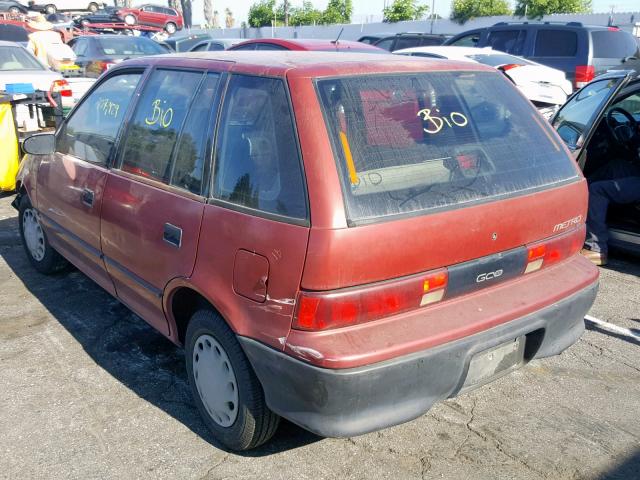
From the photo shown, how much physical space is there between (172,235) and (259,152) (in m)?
0.65

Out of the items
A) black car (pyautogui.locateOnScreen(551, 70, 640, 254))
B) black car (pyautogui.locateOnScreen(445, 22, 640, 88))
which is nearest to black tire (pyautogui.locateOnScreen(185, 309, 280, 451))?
black car (pyautogui.locateOnScreen(551, 70, 640, 254))

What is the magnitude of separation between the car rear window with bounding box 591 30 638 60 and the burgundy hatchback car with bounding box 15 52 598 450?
9.73 meters

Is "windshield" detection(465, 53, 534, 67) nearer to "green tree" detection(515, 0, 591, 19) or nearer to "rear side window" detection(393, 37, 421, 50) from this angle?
"rear side window" detection(393, 37, 421, 50)

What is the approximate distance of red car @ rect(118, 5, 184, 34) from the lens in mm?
33438

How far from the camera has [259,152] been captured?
8.82 ft

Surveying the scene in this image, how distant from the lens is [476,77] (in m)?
3.19

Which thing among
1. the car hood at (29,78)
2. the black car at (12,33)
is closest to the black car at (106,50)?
the car hood at (29,78)

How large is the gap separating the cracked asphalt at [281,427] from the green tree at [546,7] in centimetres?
2692

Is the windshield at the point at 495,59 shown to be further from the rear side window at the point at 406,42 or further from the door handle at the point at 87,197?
the door handle at the point at 87,197

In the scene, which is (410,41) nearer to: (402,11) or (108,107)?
(108,107)

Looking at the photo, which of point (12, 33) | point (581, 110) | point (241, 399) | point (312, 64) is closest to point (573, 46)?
point (581, 110)

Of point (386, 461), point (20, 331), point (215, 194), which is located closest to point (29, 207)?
point (20, 331)

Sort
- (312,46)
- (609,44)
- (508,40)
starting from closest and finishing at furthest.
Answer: (312,46)
(609,44)
(508,40)

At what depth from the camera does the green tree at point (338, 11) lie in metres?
40.0
